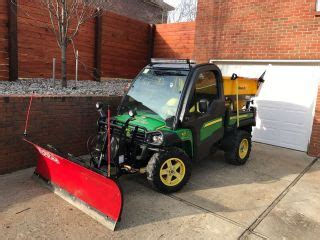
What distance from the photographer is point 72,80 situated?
8.80 m

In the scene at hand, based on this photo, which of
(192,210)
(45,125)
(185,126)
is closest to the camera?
(192,210)

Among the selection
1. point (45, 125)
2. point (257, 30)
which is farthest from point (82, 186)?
point (257, 30)

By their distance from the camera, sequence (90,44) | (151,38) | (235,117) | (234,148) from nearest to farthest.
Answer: (234,148)
(235,117)
(90,44)
(151,38)

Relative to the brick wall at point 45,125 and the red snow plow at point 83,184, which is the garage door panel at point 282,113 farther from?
the red snow plow at point 83,184

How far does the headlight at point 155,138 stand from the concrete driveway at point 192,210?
0.82m

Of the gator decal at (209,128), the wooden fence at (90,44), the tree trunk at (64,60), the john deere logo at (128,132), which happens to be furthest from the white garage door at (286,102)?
the john deere logo at (128,132)

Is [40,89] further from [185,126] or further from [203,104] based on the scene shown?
[203,104]

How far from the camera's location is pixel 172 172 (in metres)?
4.40

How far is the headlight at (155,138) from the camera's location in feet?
13.6

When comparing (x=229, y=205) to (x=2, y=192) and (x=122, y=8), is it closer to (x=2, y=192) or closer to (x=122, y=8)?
(x=2, y=192)

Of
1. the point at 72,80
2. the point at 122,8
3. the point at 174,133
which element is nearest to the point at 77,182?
the point at 174,133

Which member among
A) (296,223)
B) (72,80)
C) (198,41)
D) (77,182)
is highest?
(198,41)

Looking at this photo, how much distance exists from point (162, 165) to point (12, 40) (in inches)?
209

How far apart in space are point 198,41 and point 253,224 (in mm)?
6626
